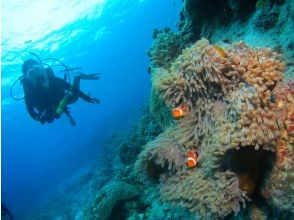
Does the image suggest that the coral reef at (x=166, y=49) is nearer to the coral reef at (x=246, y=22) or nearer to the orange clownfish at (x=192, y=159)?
the coral reef at (x=246, y=22)

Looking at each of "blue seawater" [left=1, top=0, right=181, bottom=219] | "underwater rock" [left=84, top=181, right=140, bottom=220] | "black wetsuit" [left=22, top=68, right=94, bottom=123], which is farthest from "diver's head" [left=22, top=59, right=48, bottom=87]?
"underwater rock" [left=84, top=181, right=140, bottom=220]

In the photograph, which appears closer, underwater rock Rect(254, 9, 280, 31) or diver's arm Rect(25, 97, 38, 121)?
underwater rock Rect(254, 9, 280, 31)

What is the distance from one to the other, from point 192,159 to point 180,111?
50cm

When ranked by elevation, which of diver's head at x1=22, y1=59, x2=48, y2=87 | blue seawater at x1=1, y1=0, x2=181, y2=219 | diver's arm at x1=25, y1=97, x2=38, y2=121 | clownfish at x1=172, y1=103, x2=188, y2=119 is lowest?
clownfish at x1=172, y1=103, x2=188, y2=119

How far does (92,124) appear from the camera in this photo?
90.4m

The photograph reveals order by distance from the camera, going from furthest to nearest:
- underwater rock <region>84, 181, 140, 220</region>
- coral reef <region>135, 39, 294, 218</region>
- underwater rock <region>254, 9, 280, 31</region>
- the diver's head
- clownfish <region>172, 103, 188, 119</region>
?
the diver's head, underwater rock <region>84, 181, 140, 220</region>, underwater rock <region>254, 9, 280, 31</region>, clownfish <region>172, 103, 188, 119</region>, coral reef <region>135, 39, 294, 218</region>

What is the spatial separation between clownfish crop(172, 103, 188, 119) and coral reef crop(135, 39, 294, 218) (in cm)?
4

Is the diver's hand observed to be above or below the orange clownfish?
above

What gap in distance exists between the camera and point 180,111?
3.19 meters

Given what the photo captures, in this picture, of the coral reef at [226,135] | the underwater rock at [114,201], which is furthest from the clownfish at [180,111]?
the underwater rock at [114,201]

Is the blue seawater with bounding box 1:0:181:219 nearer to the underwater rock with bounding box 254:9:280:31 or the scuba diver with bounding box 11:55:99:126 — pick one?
the scuba diver with bounding box 11:55:99:126

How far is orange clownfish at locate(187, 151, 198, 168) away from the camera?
3.03 meters

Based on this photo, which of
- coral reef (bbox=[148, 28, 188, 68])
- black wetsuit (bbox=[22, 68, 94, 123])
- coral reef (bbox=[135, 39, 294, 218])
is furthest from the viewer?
black wetsuit (bbox=[22, 68, 94, 123])

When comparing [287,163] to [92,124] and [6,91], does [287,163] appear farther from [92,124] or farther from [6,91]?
[92,124]
